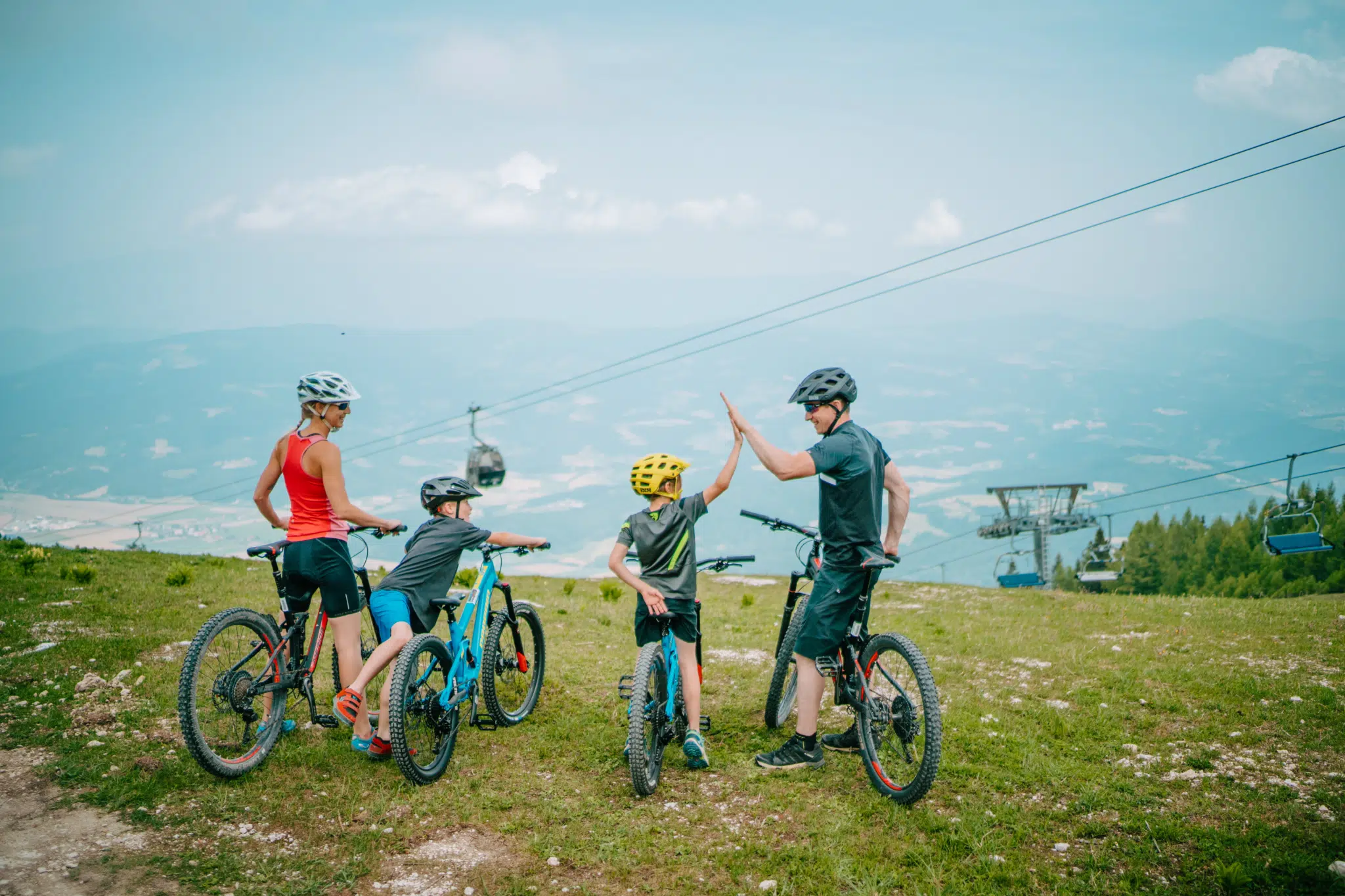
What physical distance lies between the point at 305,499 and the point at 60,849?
8.67 feet

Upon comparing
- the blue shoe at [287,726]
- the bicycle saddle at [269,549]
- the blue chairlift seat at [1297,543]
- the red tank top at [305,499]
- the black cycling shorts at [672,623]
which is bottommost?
the blue shoe at [287,726]

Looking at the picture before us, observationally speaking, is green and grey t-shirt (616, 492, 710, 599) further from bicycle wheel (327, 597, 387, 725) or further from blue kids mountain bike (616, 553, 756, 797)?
bicycle wheel (327, 597, 387, 725)

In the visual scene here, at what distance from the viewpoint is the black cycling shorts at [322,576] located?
6.25 metres

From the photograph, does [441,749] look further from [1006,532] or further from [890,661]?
[1006,532]

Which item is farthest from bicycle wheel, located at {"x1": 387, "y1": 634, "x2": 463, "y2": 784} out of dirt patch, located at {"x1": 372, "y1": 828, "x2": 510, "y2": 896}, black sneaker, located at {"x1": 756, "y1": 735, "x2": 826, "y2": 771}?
black sneaker, located at {"x1": 756, "y1": 735, "x2": 826, "y2": 771}

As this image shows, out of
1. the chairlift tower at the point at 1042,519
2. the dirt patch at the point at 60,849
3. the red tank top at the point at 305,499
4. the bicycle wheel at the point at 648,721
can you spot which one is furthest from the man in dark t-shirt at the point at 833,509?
the chairlift tower at the point at 1042,519

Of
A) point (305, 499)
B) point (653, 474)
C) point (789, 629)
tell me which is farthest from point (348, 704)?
point (789, 629)

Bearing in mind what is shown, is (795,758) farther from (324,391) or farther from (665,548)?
(324,391)

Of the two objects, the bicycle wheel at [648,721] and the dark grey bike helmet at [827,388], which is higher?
the dark grey bike helmet at [827,388]

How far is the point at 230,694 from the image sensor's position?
612 centimetres

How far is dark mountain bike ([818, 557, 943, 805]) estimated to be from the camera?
18.0ft

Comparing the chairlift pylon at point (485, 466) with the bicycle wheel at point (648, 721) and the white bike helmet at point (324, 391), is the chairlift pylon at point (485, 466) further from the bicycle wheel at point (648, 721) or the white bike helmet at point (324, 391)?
the bicycle wheel at point (648, 721)

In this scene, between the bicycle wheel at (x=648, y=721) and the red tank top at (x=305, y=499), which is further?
the red tank top at (x=305, y=499)

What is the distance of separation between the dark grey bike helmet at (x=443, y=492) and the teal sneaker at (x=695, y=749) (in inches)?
104
